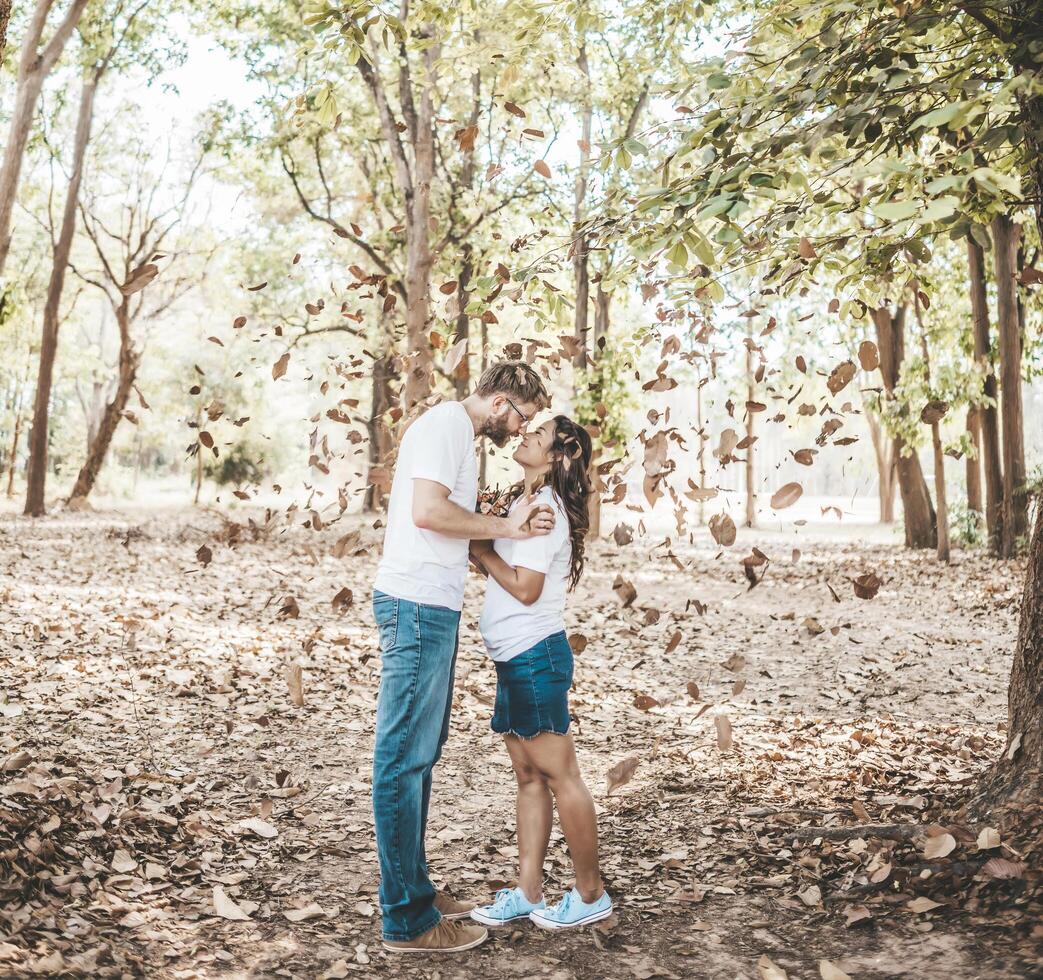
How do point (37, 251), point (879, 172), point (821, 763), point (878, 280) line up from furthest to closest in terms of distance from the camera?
point (37, 251)
point (821, 763)
point (878, 280)
point (879, 172)

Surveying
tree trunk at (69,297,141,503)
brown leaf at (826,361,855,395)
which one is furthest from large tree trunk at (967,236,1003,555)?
tree trunk at (69,297,141,503)

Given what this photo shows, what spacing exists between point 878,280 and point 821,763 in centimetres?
319

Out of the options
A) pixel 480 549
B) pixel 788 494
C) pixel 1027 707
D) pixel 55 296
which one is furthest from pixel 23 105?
pixel 1027 707

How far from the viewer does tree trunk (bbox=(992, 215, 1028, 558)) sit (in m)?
16.3

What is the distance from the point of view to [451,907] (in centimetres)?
407

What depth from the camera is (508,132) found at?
512 cm

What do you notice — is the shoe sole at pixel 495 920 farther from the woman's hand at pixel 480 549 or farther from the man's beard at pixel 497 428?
the man's beard at pixel 497 428

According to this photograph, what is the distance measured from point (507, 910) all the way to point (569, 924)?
281mm

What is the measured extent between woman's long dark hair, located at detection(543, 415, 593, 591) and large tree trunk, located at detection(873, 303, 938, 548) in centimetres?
1773

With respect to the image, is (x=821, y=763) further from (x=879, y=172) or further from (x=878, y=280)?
(x=879, y=172)

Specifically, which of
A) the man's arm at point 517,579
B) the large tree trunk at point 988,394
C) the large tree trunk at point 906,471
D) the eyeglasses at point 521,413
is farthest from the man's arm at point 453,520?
the large tree trunk at point 906,471

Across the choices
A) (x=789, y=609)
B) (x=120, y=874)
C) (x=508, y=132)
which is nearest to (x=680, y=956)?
(x=120, y=874)

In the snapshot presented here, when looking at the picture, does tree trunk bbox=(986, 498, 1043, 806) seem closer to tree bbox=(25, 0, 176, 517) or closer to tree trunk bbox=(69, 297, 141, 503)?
tree bbox=(25, 0, 176, 517)

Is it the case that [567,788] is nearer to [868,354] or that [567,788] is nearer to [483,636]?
[483,636]
